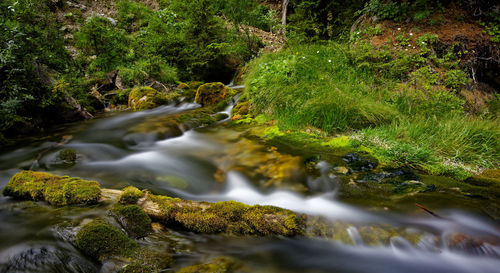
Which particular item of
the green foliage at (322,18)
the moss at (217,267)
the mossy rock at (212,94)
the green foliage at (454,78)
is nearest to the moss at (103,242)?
the moss at (217,267)

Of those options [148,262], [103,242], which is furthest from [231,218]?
[103,242]

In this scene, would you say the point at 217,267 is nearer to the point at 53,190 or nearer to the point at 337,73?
the point at 53,190

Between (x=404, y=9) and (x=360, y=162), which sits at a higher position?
(x=404, y=9)

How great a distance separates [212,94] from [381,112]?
228 inches

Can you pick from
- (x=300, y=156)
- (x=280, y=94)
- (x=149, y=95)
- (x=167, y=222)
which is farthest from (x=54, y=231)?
(x=149, y=95)

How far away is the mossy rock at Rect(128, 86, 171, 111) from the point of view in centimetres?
888

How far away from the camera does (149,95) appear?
30.1 feet

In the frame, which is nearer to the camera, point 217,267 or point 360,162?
point 217,267

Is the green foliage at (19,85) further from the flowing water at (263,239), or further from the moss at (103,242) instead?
the moss at (103,242)

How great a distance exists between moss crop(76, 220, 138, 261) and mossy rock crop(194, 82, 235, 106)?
6646mm

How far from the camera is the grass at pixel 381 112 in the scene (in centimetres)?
306

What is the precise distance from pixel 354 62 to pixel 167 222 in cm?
581

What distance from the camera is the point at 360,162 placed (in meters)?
2.89

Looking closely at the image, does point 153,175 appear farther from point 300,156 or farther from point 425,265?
point 425,265
